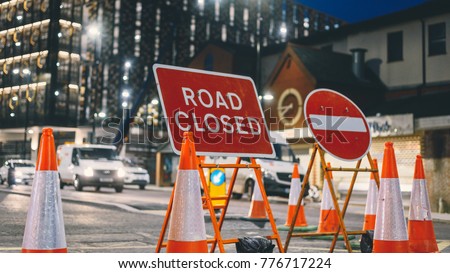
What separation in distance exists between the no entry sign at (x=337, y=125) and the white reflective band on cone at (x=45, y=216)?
243 cm

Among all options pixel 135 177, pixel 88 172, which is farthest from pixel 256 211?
pixel 135 177

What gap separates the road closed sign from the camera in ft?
15.8

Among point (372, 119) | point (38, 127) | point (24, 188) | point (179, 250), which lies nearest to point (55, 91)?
point (38, 127)

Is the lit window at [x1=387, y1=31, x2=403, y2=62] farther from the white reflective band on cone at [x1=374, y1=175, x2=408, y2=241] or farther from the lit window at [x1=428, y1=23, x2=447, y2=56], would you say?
the white reflective band on cone at [x1=374, y1=175, x2=408, y2=241]

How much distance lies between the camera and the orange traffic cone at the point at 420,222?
6.05m

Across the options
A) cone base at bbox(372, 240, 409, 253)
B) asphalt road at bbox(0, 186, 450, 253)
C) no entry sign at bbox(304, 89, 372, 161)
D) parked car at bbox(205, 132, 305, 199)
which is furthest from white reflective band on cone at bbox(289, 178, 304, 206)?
parked car at bbox(205, 132, 305, 199)

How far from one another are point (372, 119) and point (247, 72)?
40.6 feet

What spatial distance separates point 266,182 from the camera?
18078 mm

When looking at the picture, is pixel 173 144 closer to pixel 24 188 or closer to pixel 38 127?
pixel 38 127

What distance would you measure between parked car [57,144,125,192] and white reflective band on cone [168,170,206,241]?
601 inches

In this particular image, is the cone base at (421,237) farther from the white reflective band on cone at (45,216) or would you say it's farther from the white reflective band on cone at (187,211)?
the white reflective band on cone at (45,216)

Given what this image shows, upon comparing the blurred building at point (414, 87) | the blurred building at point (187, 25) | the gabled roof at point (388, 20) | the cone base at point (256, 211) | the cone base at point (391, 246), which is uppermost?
the blurred building at point (187, 25)

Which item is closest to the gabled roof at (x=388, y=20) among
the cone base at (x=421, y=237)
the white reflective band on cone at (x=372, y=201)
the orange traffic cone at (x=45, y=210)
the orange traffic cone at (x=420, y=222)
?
the white reflective band on cone at (x=372, y=201)

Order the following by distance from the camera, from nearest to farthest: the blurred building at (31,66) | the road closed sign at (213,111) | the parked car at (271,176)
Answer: the road closed sign at (213,111) < the blurred building at (31,66) < the parked car at (271,176)
